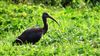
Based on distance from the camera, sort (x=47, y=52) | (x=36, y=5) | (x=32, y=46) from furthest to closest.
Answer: (x=36, y=5) → (x=32, y=46) → (x=47, y=52)

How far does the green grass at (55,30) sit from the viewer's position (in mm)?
10570

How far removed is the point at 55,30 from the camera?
1348cm

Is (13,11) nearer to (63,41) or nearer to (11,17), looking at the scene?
(11,17)

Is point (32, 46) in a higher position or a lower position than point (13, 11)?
higher

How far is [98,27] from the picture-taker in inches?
556

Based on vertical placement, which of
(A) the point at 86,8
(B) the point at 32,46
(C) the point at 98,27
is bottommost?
(A) the point at 86,8

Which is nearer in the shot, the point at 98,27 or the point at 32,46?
the point at 32,46

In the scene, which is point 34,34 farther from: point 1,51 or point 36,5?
point 36,5

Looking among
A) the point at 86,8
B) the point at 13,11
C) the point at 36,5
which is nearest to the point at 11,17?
the point at 13,11

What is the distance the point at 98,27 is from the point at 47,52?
4110mm

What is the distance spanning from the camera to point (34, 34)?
11.6 m

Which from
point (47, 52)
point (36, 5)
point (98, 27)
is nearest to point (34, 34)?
point (47, 52)

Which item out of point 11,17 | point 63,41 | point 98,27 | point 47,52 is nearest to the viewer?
point 47,52

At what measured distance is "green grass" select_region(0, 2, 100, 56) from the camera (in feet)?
34.7
